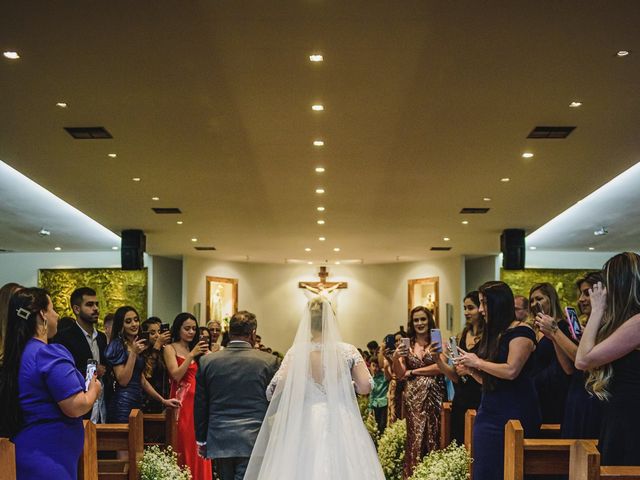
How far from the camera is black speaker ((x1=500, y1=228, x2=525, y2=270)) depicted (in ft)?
52.9

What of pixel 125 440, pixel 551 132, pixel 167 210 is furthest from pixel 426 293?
pixel 125 440

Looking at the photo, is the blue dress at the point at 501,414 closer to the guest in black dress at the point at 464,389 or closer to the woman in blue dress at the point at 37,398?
the guest in black dress at the point at 464,389

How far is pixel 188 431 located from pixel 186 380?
1.56ft

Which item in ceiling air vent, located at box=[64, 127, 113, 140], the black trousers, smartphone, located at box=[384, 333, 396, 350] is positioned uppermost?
ceiling air vent, located at box=[64, 127, 113, 140]

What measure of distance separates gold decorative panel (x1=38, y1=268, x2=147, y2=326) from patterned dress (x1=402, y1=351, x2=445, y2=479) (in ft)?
40.7

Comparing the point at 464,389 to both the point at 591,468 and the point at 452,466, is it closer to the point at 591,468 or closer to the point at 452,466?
the point at 452,466

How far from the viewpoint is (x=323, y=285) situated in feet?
83.6

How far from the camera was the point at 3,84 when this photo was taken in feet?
→ 24.8

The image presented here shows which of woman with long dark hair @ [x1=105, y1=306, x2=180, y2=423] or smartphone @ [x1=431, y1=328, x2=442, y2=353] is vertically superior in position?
smartphone @ [x1=431, y1=328, x2=442, y2=353]

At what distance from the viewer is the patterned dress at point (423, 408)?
8289 mm

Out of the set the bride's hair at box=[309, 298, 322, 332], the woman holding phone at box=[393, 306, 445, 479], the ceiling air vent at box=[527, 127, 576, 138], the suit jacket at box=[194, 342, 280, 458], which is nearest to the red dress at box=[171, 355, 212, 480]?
the suit jacket at box=[194, 342, 280, 458]

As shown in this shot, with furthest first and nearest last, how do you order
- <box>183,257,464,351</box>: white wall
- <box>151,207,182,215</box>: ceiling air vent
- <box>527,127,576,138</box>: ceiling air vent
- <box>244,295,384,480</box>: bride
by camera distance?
1. <box>183,257,464,351</box>: white wall
2. <box>151,207,182,215</box>: ceiling air vent
3. <box>527,127,576,138</box>: ceiling air vent
4. <box>244,295,384,480</box>: bride

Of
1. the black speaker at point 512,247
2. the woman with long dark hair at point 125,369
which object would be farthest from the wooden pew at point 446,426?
the black speaker at point 512,247

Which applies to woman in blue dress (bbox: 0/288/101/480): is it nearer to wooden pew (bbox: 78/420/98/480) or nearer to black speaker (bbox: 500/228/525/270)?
wooden pew (bbox: 78/420/98/480)
